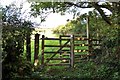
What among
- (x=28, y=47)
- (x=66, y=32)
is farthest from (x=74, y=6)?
(x=28, y=47)

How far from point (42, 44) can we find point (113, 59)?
1266 mm

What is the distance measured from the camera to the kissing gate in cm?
506

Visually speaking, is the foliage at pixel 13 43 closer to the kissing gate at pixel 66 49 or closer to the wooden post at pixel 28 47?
the wooden post at pixel 28 47

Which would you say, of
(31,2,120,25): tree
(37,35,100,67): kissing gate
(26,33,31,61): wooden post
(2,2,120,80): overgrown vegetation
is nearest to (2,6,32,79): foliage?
(2,2,120,80): overgrown vegetation

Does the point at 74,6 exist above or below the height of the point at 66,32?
above

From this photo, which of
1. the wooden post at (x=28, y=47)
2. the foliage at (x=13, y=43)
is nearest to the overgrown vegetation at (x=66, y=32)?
the foliage at (x=13, y=43)

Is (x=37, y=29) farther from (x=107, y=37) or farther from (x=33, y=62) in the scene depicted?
(x=107, y=37)

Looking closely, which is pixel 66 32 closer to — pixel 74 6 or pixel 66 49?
pixel 66 49

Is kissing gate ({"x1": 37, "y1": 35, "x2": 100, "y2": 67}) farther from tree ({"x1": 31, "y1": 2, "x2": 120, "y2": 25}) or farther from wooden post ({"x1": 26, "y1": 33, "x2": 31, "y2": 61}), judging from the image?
tree ({"x1": 31, "y1": 2, "x2": 120, "y2": 25})

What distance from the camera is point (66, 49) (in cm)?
534

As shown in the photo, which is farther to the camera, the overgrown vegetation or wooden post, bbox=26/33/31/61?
wooden post, bbox=26/33/31/61

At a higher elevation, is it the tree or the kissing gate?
the tree

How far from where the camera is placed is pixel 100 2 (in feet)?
17.1

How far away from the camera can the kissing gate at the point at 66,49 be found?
5.06 meters
